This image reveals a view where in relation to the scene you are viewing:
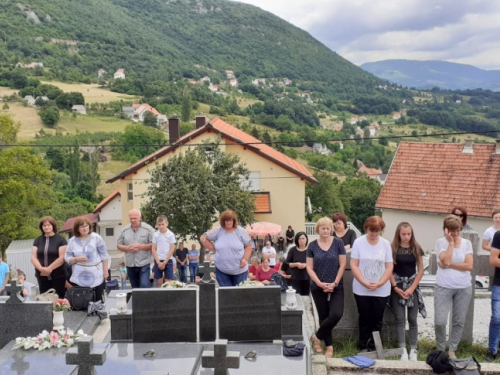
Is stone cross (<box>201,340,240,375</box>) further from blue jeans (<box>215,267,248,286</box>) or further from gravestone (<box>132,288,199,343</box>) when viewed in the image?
blue jeans (<box>215,267,248,286</box>)

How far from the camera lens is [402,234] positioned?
6090mm

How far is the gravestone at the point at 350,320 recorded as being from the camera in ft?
22.1

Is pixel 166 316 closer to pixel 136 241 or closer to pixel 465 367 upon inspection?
pixel 136 241

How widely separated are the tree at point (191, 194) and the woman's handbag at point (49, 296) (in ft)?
41.5

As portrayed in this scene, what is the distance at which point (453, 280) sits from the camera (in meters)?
5.96

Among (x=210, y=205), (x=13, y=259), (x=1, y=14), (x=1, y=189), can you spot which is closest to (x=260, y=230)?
(x=210, y=205)

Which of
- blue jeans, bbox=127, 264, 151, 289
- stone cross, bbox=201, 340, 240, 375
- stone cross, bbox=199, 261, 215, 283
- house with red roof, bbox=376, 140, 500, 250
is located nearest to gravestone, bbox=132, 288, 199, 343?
stone cross, bbox=199, 261, 215, 283

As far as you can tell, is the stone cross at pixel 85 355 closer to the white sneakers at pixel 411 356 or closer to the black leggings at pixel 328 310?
the black leggings at pixel 328 310

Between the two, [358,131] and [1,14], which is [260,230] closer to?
[358,131]

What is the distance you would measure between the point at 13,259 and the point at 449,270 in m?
16.1

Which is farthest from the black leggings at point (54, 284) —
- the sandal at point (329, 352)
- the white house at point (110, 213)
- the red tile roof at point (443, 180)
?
the white house at point (110, 213)

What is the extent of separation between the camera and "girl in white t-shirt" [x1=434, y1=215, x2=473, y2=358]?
5.88 m

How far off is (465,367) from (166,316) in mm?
3156

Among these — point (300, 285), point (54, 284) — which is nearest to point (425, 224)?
point (300, 285)
